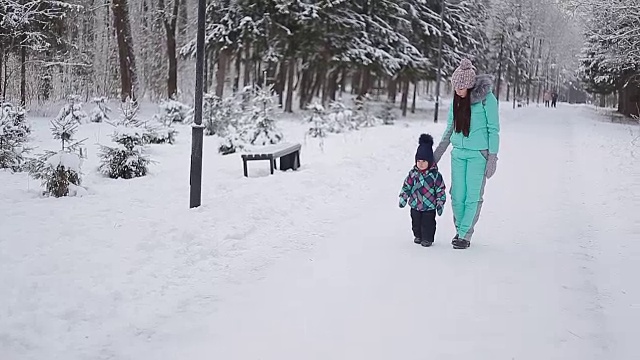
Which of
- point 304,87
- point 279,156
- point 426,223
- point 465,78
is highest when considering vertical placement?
point 304,87

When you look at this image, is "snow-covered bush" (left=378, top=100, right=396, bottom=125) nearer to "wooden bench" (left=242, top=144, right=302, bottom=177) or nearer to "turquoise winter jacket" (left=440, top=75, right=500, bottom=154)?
"wooden bench" (left=242, top=144, right=302, bottom=177)

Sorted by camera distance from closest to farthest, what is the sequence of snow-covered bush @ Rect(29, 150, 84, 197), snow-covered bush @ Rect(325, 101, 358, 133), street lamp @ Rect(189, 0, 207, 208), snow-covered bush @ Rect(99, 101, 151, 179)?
street lamp @ Rect(189, 0, 207, 208) < snow-covered bush @ Rect(29, 150, 84, 197) < snow-covered bush @ Rect(99, 101, 151, 179) < snow-covered bush @ Rect(325, 101, 358, 133)

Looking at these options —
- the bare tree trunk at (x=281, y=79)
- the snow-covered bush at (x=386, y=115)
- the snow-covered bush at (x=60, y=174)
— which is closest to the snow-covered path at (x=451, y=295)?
the snow-covered bush at (x=60, y=174)

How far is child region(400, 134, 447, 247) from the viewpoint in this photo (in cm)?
637

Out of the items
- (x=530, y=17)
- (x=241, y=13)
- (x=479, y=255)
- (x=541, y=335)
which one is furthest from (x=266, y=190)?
(x=530, y=17)

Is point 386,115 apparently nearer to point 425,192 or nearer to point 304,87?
point 304,87

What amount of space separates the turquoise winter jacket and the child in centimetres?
42

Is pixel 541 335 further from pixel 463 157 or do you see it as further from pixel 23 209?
pixel 23 209

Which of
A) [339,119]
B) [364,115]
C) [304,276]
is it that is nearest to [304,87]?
[364,115]

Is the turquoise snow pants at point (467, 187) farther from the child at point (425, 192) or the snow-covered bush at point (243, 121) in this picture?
the snow-covered bush at point (243, 121)

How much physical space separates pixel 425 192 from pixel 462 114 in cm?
90

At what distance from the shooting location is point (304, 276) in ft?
17.5

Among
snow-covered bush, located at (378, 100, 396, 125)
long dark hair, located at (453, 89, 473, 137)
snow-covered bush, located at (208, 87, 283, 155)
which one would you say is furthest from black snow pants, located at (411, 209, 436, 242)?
snow-covered bush, located at (378, 100, 396, 125)

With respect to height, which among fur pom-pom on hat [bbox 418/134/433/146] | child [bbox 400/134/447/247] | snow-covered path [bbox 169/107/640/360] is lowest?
snow-covered path [bbox 169/107/640/360]
